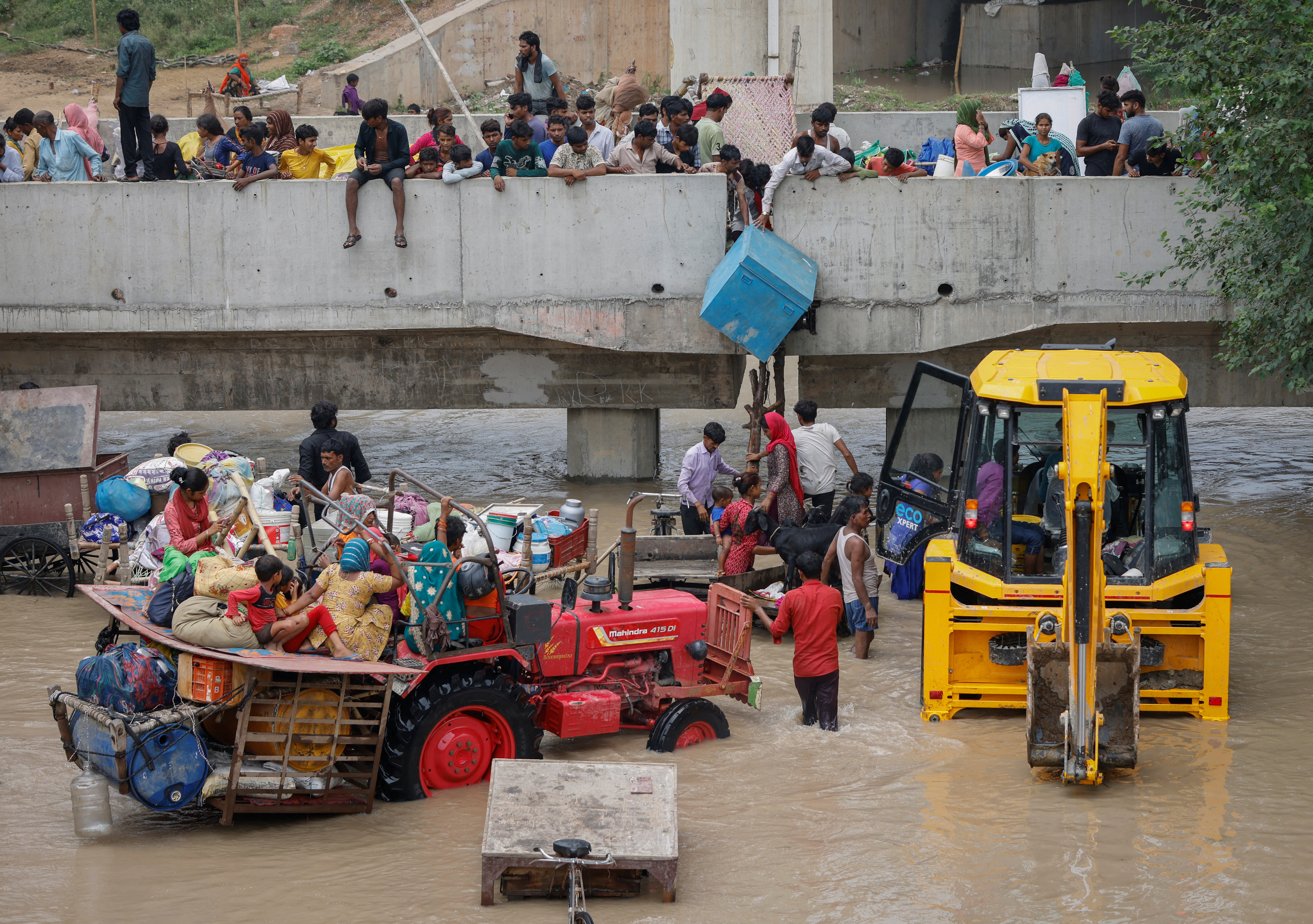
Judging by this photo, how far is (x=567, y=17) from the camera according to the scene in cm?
2780

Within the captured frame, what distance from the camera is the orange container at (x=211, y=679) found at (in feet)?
22.2

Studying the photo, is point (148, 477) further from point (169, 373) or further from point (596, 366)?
point (596, 366)

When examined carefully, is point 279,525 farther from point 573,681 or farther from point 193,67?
point 193,67

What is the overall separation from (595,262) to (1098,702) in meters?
7.94

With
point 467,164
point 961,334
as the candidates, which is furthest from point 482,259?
point 961,334

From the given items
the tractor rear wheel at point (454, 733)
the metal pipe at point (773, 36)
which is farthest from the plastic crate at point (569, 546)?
the metal pipe at point (773, 36)

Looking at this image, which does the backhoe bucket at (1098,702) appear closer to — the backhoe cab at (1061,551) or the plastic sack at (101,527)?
the backhoe cab at (1061,551)

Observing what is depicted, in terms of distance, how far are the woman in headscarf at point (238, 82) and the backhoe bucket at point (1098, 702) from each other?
69.2 feet

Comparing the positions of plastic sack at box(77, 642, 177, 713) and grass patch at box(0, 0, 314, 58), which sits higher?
grass patch at box(0, 0, 314, 58)

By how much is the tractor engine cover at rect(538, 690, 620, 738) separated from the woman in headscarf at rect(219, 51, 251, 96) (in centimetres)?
1957

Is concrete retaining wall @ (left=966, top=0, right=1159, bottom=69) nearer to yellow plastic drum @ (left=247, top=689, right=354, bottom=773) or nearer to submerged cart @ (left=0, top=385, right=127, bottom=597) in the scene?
submerged cart @ (left=0, top=385, right=127, bottom=597)

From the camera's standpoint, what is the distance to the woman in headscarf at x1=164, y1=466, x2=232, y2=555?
9.46m

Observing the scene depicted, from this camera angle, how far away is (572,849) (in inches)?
239

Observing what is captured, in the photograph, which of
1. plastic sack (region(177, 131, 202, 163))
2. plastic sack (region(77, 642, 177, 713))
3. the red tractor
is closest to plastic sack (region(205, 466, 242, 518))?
the red tractor
